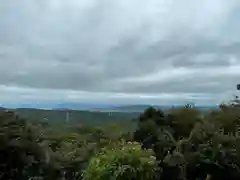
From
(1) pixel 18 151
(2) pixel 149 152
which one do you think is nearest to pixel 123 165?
(2) pixel 149 152

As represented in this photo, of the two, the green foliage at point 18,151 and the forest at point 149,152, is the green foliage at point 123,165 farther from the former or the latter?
the green foliage at point 18,151

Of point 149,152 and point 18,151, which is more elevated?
point 149,152

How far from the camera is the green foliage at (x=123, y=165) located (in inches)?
893

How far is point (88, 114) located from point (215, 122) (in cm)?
3527

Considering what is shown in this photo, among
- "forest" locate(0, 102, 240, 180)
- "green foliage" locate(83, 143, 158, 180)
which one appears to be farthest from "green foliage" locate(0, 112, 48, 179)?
"green foliage" locate(83, 143, 158, 180)

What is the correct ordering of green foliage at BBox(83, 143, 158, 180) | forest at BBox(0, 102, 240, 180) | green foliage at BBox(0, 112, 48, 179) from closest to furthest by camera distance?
green foliage at BBox(83, 143, 158, 180) < forest at BBox(0, 102, 240, 180) < green foliage at BBox(0, 112, 48, 179)

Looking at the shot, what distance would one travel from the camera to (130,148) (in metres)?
23.1

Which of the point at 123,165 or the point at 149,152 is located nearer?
the point at 123,165

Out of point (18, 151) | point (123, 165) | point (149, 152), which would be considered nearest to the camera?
point (123, 165)

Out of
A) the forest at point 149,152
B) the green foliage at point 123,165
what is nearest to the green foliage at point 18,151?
the forest at point 149,152

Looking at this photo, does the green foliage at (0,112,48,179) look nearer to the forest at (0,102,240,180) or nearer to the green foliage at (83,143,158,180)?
the forest at (0,102,240,180)

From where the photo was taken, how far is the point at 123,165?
22.8 m

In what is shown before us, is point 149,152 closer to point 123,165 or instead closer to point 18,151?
point 123,165

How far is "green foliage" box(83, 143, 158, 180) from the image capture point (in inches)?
893
